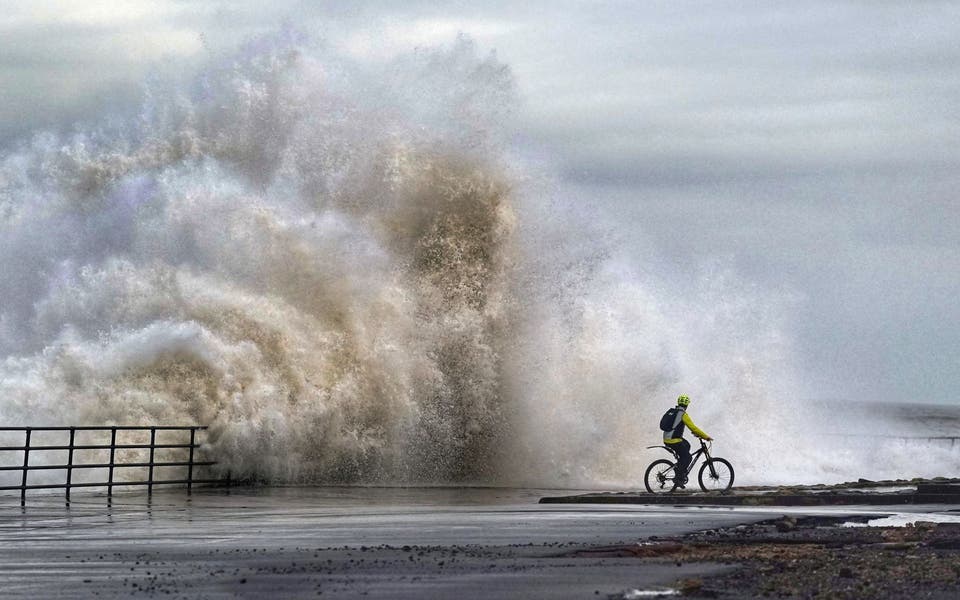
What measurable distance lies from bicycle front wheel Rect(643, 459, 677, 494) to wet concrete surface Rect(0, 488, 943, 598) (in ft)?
8.85

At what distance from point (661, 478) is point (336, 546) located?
12032mm

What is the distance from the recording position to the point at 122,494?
82.3ft

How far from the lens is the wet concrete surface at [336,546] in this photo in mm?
11781

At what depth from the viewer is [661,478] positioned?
26266mm

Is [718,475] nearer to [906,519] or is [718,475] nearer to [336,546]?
[906,519]

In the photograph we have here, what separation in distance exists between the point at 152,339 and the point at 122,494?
690cm

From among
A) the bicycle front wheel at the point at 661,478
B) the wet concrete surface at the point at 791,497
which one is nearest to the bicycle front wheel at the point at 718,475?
the bicycle front wheel at the point at 661,478

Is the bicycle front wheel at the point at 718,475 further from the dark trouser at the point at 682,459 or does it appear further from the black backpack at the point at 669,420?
the black backpack at the point at 669,420

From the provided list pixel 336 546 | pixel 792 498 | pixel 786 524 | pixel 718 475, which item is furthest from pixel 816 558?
pixel 718 475

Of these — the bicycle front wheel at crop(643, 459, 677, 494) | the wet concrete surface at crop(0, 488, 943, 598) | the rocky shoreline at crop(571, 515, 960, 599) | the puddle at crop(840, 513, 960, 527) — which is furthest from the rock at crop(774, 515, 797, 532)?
the bicycle front wheel at crop(643, 459, 677, 494)

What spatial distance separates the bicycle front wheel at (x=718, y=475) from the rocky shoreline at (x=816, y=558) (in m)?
7.27

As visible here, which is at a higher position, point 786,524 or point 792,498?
point 792,498

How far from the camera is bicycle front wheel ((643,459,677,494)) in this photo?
26031mm

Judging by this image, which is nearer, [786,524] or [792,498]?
[786,524]
